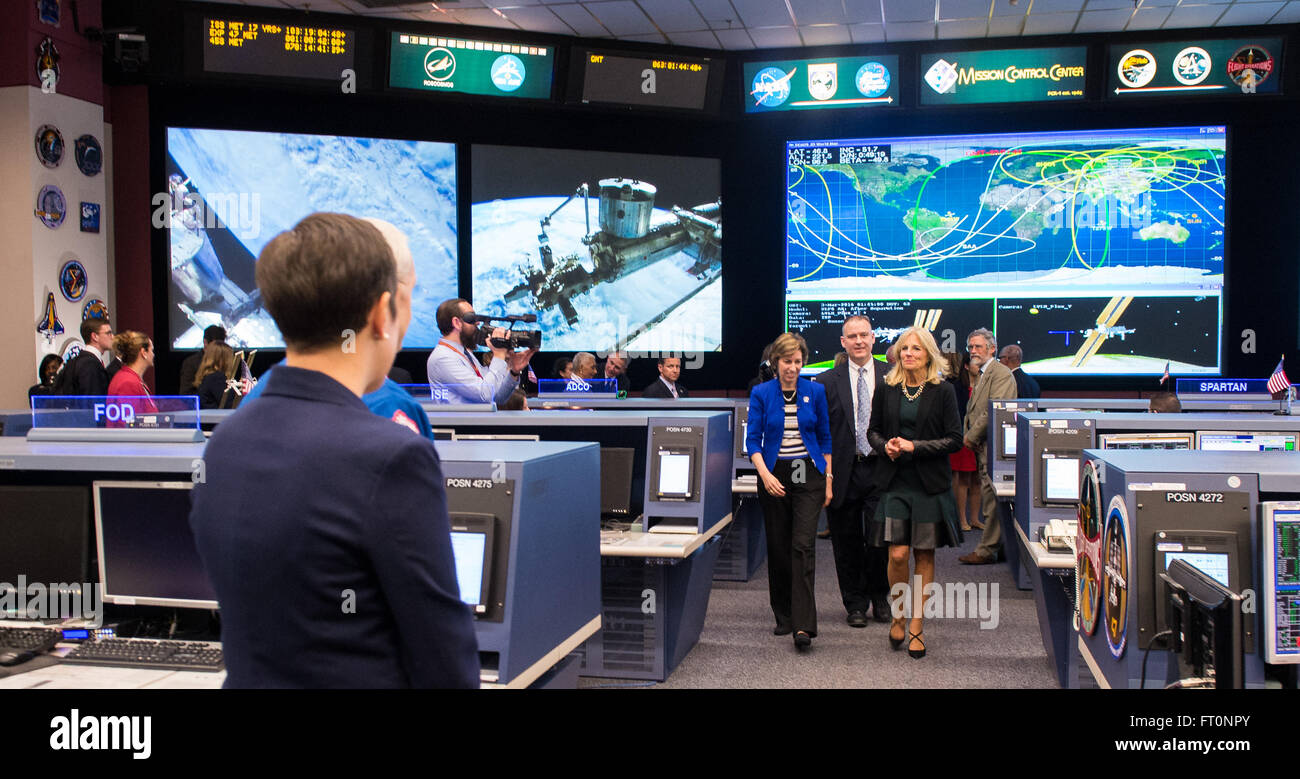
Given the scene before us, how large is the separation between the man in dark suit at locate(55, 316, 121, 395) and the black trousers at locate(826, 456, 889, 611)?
168 inches

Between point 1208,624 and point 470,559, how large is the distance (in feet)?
4.36

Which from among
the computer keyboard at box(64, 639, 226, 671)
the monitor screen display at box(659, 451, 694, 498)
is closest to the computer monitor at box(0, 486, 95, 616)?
the computer keyboard at box(64, 639, 226, 671)

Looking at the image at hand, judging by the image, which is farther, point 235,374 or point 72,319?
point 72,319

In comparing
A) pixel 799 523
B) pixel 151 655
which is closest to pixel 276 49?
pixel 799 523

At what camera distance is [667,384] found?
6578 millimetres

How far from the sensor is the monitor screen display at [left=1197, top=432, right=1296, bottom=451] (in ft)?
11.0

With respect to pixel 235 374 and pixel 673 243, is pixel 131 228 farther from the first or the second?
pixel 673 243

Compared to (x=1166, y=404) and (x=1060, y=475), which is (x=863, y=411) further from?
(x=1166, y=404)

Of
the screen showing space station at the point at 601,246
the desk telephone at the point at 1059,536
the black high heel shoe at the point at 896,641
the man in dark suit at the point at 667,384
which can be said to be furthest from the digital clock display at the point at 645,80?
the desk telephone at the point at 1059,536

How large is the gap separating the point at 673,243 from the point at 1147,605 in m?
7.17

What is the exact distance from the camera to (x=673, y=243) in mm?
8688

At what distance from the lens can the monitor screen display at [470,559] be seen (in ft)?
6.48
